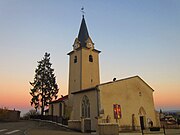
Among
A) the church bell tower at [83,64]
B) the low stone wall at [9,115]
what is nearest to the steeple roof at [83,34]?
the church bell tower at [83,64]

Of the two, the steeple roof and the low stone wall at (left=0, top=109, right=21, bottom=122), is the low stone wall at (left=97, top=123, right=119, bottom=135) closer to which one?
the steeple roof

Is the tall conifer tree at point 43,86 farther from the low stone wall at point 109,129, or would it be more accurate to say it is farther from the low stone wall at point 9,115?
the low stone wall at point 109,129

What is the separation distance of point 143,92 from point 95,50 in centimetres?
1333

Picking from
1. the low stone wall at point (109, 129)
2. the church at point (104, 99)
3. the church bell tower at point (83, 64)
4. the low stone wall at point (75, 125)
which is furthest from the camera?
the church bell tower at point (83, 64)

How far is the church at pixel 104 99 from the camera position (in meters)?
24.0

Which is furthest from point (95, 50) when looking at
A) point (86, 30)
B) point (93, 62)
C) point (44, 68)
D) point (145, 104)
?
point (44, 68)

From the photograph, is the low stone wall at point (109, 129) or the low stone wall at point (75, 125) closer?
the low stone wall at point (109, 129)

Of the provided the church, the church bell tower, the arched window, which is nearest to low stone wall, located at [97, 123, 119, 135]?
the church

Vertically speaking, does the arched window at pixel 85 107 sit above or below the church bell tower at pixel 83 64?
below

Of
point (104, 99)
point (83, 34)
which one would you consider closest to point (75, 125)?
point (104, 99)

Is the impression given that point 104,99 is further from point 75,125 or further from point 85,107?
point 75,125

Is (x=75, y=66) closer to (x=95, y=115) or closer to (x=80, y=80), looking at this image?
(x=80, y=80)

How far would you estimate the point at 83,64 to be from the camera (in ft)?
112

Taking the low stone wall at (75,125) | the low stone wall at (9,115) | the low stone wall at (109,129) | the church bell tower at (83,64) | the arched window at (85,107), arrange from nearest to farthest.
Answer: the low stone wall at (109,129)
the low stone wall at (75,125)
the arched window at (85,107)
the church bell tower at (83,64)
the low stone wall at (9,115)
